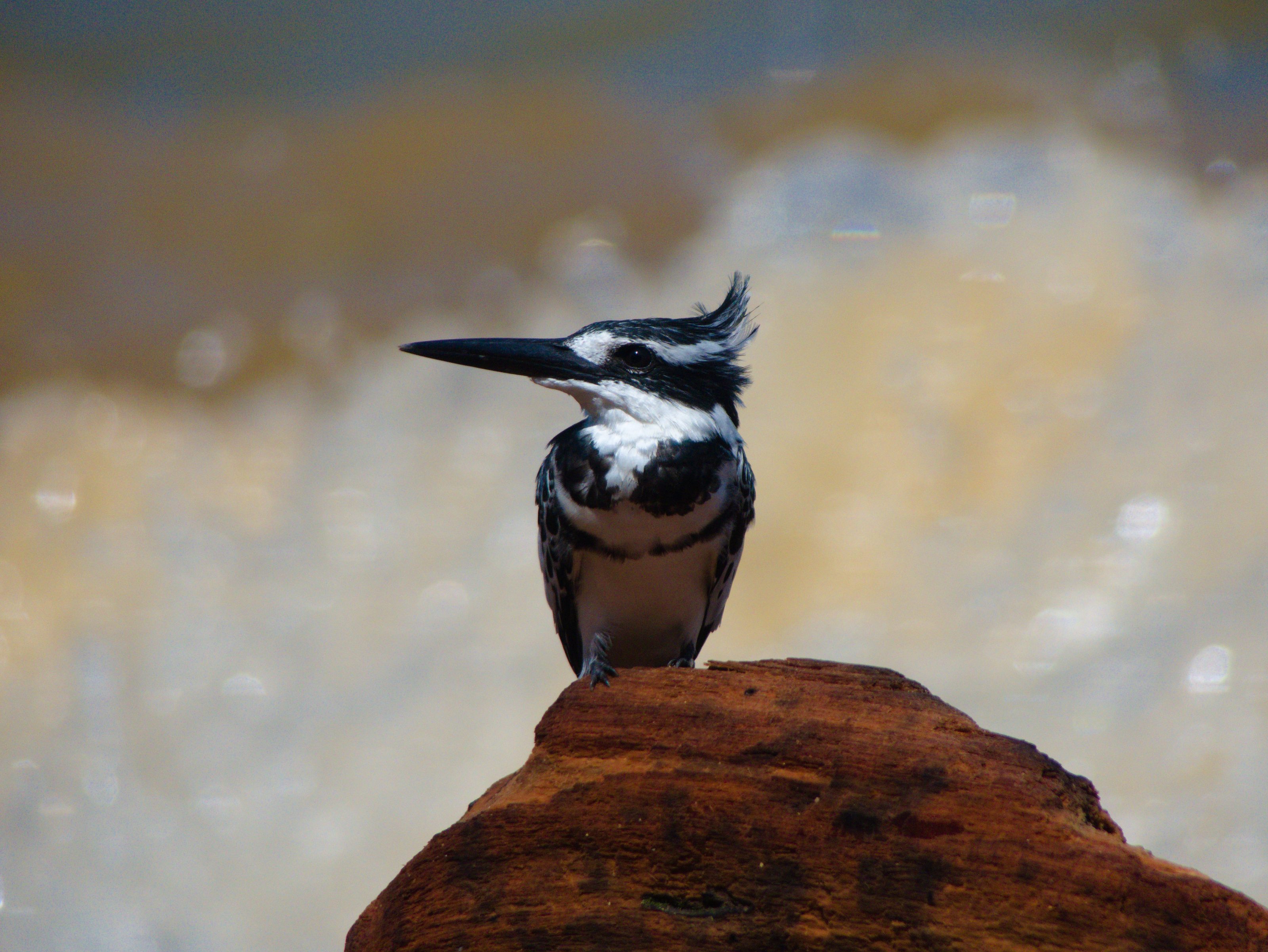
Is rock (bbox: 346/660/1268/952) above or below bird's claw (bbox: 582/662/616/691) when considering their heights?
below

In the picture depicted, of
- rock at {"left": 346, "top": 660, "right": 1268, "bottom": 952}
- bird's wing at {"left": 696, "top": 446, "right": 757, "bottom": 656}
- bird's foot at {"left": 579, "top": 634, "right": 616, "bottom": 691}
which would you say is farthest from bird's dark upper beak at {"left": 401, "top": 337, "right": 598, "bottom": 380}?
rock at {"left": 346, "top": 660, "right": 1268, "bottom": 952}

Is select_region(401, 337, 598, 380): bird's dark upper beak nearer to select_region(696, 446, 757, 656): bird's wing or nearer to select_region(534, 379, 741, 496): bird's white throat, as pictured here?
select_region(534, 379, 741, 496): bird's white throat

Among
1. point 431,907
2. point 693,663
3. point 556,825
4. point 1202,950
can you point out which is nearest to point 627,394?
point 693,663

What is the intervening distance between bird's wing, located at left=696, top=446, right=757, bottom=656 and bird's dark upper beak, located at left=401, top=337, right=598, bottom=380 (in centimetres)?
80

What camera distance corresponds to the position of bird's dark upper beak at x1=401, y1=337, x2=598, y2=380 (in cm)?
472

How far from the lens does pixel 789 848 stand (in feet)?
11.4

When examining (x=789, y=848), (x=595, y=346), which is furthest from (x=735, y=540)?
(x=789, y=848)

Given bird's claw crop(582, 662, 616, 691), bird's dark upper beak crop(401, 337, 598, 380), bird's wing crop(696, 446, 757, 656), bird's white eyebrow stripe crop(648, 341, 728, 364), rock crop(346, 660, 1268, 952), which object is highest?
bird's white eyebrow stripe crop(648, 341, 728, 364)

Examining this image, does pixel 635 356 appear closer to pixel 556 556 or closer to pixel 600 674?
pixel 556 556

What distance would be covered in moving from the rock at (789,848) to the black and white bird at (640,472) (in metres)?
0.56

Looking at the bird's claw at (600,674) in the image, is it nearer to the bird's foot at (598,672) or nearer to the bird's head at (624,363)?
the bird's foot at (598,672)

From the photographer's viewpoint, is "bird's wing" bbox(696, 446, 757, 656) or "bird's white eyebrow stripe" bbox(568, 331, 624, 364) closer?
"bird's white eyebrow stripe" bbox(568, 331, 624, 364)

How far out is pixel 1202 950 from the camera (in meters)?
3.12

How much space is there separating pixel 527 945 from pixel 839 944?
943mm
